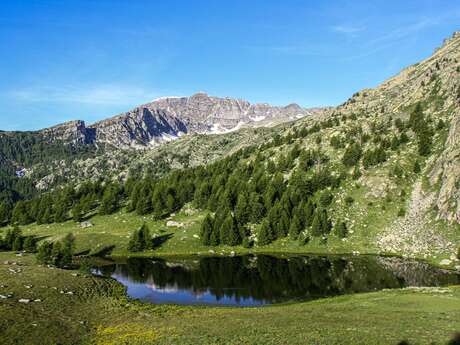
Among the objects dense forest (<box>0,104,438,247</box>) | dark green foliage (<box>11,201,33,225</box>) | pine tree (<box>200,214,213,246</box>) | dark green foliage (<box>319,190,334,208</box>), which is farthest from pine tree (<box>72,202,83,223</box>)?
dark green foliage (<box>319,190,334,208</box>)

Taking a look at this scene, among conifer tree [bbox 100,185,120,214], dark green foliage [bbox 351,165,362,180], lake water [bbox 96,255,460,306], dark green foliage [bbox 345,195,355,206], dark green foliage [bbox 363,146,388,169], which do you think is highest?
dark green foliage [bbox 363,146,388,169]

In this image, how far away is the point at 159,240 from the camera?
110m

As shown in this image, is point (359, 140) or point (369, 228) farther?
point (359, 140)

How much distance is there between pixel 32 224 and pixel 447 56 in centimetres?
20455

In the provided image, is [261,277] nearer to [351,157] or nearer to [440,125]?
[351,157]

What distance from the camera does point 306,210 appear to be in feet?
369

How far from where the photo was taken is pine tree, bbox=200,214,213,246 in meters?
108

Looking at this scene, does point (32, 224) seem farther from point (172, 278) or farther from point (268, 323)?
point (268, 323)

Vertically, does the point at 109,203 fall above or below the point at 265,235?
above

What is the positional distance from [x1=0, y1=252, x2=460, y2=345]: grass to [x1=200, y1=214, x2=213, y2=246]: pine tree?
54.3 metres

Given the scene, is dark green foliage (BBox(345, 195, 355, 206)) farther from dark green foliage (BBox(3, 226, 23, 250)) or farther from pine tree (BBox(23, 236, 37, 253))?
dark green foliage (BBox(3, 226, 23, 250))

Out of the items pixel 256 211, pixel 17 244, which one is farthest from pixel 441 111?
pixel 17 244

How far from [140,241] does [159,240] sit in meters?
7.73

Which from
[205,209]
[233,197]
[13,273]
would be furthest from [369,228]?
[13,273]
